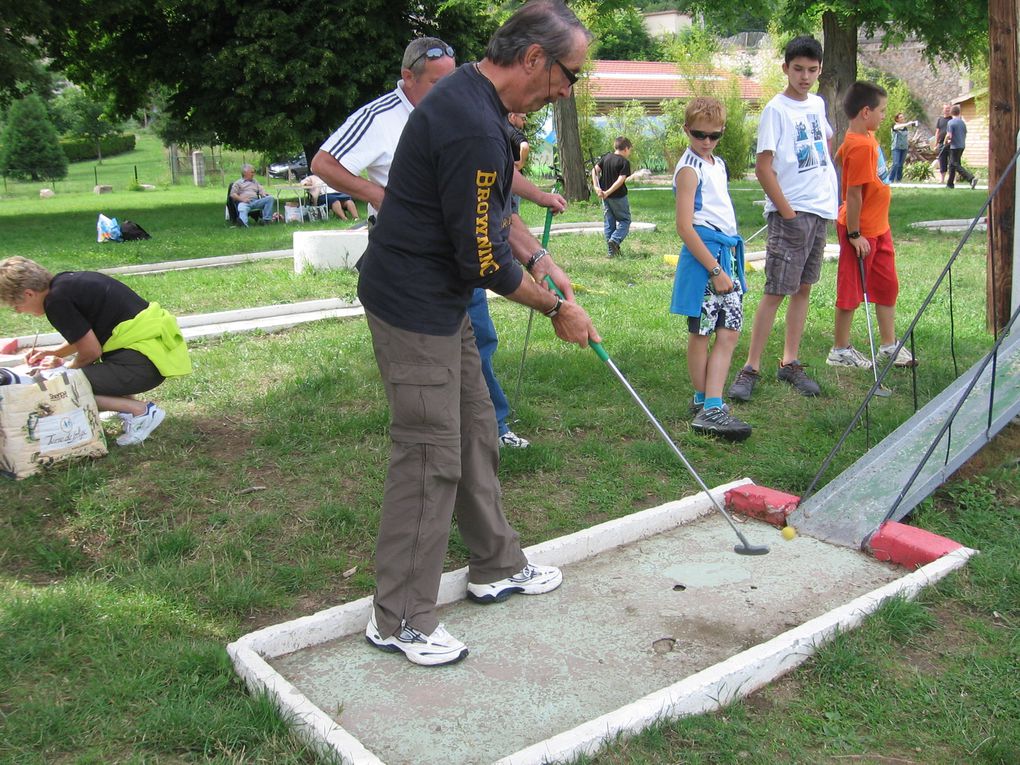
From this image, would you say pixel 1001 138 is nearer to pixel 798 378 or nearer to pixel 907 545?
pixel 798 378

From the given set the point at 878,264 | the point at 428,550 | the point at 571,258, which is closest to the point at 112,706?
the point at 428,550

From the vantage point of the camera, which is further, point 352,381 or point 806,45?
point 352,381

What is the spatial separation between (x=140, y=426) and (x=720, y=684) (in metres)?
3.51

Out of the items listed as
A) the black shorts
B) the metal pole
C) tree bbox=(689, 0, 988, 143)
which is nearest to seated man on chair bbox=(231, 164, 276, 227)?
tree bbox=(689, 0, 988, 143)

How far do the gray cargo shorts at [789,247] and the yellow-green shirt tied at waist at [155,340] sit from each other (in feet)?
11.3

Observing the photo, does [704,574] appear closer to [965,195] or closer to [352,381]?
[352,381]

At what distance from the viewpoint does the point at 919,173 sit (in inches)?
1167

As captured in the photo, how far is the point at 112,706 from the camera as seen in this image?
9.00 ft

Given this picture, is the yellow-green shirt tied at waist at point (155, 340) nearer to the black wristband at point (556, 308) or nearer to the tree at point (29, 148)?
the black wristband at point (556, 308)

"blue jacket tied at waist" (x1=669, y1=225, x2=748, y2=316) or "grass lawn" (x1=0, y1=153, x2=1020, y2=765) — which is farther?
"blue jacket tied at waist" (x1=669, y1=225, x2=748, y2=316)

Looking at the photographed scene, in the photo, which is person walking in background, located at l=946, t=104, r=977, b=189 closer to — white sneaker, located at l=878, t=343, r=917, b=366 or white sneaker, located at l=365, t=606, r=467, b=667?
white sneaker, located at l=878, t=343, r=917, b=366

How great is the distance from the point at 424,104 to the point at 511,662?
1773 mm

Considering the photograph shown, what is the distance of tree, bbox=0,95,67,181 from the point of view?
38188 millimetres

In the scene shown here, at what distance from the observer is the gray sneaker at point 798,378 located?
225 inches
